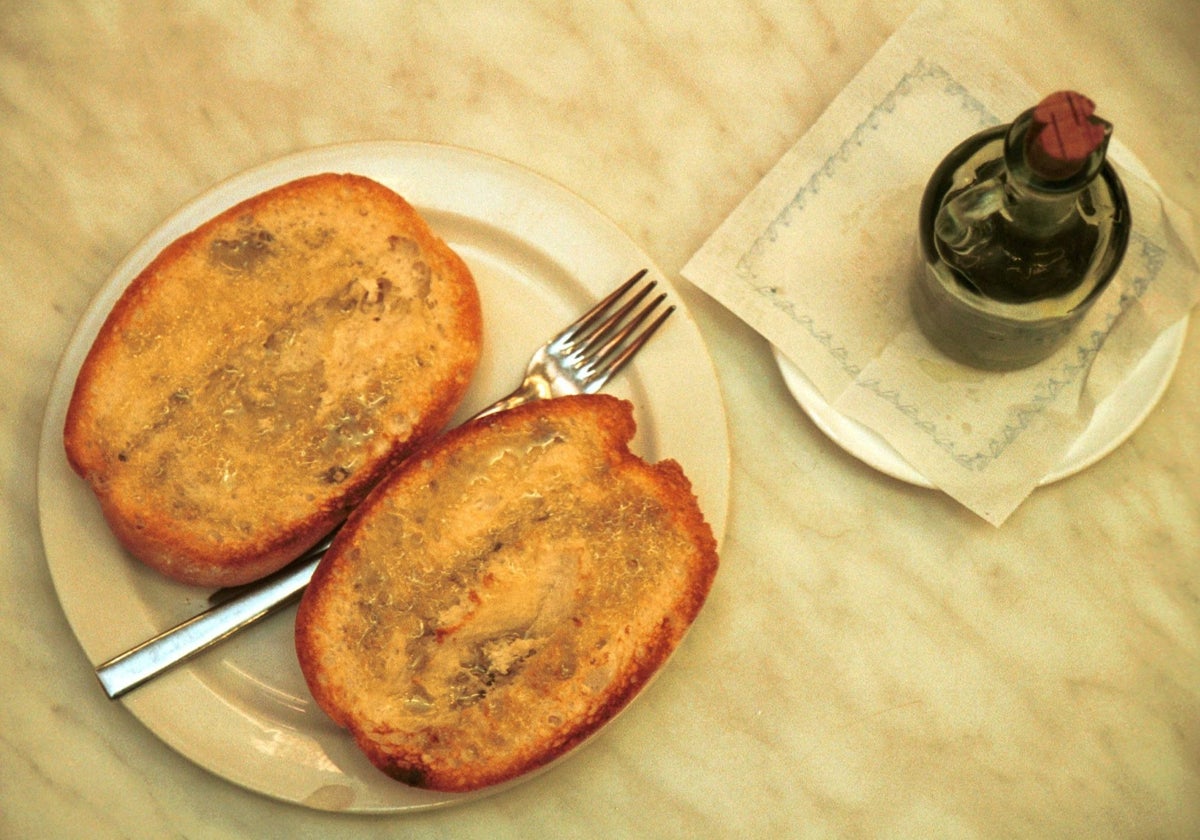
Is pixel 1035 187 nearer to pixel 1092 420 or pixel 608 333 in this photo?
pixel 1092 420

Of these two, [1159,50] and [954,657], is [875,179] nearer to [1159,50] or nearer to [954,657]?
[1159,50]

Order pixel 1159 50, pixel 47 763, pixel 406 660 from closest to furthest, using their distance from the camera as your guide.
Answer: pixel 406 660
pixel 47 763
pixel 1159 50

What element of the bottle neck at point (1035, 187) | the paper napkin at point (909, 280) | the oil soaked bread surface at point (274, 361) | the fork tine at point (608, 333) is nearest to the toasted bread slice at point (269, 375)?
the oil soaked bread surface at point (274, 361)

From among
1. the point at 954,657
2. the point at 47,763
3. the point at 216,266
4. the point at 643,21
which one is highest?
the point at 643,21

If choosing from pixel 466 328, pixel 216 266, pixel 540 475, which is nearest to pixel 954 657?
pixel 540 475

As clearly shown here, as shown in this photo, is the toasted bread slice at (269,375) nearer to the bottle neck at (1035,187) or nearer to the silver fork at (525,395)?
the silver fork at (525,395)

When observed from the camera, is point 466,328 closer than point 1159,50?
Yes

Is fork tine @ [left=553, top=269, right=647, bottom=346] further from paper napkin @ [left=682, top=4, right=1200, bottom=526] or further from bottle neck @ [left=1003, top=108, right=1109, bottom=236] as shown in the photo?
bottle neck @ [left=1003, top=108, right=1109, bottom=236]

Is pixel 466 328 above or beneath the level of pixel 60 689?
above

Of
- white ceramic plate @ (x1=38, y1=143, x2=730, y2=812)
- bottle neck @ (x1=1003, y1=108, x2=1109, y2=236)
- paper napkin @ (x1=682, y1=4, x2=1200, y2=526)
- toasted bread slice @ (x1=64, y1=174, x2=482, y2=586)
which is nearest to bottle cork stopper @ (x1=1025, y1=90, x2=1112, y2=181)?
bottle neck @ (x1=1003, y1=108, x2=1109, y2=236)

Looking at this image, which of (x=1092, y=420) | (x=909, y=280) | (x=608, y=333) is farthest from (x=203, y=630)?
(x=1092, y=420)
